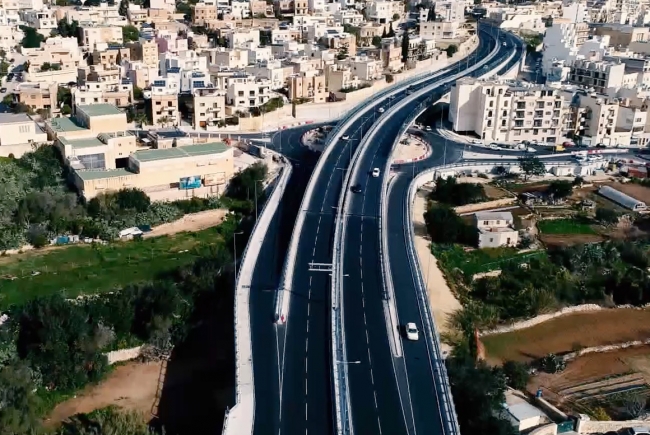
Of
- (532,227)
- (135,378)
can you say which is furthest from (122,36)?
(135,378)

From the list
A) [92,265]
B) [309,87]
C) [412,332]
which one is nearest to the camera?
[412,332]

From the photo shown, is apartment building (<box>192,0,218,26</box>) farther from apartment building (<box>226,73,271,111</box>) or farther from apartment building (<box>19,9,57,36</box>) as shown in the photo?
apartment building (<box>226,73,271,111</box>)

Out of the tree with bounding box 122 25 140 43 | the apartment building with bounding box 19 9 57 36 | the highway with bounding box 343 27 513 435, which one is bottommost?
the highway with bounding box 343 27 513 435

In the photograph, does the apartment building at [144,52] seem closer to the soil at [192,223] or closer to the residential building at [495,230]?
the soil at [192,223]

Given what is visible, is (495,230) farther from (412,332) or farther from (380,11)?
(380,11)

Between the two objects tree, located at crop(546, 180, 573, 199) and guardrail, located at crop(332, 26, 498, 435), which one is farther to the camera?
tree, located at crop(546, 180, 573, 199)

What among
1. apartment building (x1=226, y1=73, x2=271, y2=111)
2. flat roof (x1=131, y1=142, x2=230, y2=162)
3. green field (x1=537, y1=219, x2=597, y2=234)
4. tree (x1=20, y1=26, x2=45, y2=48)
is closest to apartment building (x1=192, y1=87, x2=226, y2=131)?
apartment building (x1=226, y1=73, x2=271, y2=111)

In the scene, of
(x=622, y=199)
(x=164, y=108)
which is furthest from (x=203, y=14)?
(x=622, y=199)
